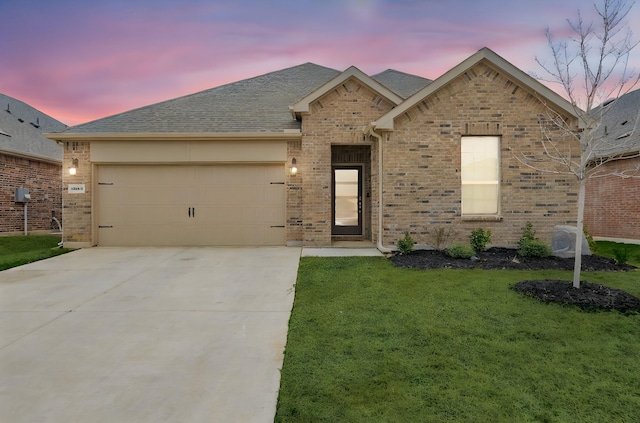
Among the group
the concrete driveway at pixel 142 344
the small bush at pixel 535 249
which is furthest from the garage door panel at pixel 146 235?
the small bush at pixel 535 249

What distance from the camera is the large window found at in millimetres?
8172

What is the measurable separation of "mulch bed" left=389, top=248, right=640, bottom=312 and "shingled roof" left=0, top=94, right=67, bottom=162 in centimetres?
1478

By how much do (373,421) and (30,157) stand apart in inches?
643

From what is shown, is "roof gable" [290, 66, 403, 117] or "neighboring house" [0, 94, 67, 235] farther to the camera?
"neighboring house" [0, 94, 67, 235]

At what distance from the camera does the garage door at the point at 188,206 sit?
31.9 ft

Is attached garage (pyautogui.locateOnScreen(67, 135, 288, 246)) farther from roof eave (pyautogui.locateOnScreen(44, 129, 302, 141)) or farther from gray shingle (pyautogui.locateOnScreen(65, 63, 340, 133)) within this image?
gray shingle (pyautogui.locateOnScreen(65, 63, 340, 133))

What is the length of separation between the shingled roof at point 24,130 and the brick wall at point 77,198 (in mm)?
4384

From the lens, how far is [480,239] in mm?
7727

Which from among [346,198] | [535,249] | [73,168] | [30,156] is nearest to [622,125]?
[535,249]

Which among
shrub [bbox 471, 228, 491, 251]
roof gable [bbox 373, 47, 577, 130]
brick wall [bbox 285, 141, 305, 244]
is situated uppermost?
roof gable [bbox 373, 47, 577, 130]

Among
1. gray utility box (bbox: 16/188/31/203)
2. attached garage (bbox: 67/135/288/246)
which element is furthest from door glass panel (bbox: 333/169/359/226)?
gray utility box (bbox: 16/188/31/203)

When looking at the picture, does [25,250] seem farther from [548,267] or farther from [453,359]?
[548,267]

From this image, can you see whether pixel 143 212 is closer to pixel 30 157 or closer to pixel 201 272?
pixel 201 272

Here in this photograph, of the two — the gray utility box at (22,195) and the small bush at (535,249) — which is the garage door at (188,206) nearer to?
the gray utility box at (22,195)
